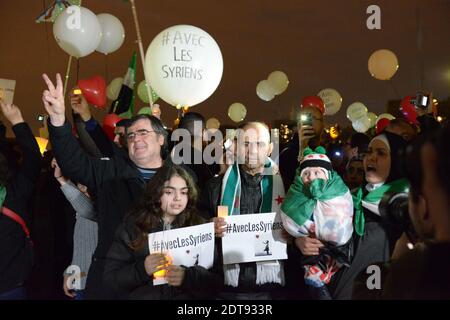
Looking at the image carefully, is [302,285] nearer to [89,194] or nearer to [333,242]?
[333,242]

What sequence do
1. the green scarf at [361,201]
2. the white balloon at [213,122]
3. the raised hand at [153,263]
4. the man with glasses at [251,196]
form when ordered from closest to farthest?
the raised hand at [153,263]
the green scarf at [361,201]
the man with glasses at [251,196]
the white balloon at [213,122]

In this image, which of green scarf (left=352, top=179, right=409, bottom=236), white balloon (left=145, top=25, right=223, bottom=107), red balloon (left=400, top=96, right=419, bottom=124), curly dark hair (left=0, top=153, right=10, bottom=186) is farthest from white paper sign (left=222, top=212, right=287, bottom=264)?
red balloon (left=400, top=96, right=419, bottom=124)

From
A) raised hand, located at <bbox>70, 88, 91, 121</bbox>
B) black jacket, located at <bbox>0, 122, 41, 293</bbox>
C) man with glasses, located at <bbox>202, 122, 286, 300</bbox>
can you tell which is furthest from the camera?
raised hand, located at <bbox>70, 88, 91, 121</bbox>

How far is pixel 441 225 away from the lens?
0.88 m

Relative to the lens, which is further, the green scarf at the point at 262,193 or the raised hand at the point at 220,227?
the green scarf at the point at 262,193

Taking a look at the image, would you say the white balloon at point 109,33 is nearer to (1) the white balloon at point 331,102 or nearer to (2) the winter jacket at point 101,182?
(2) the winter jacket at point 101,182

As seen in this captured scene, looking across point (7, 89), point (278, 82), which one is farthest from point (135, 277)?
point (278, 82)

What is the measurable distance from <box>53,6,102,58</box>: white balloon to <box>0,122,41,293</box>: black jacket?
1841 millimetres

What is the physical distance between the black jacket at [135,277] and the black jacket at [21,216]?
3.33 ft

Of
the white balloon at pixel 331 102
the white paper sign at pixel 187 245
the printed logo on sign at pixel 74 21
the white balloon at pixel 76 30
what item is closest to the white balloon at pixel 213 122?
the white balloon at pixel 331 102

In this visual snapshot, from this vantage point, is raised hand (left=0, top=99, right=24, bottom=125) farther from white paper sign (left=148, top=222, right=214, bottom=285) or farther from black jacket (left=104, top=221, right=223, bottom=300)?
white paper sign (left=148, top=222, right=214, bottom=285)

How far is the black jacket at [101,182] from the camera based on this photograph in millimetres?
2857

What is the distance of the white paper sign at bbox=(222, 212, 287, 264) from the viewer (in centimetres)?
304

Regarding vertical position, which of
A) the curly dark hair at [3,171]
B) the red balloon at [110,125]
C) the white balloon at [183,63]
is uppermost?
the white balloon at [183,63]
